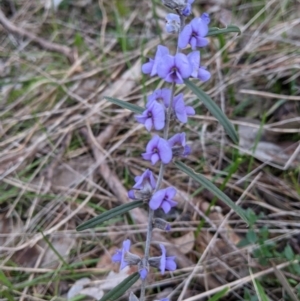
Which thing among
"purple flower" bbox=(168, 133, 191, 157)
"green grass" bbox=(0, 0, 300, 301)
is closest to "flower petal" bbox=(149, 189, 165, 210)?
"purple flower" bbox=(168, 133, 191, 157)

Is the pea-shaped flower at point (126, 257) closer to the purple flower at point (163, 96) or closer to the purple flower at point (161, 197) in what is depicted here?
the purple flower at point (161, 197)

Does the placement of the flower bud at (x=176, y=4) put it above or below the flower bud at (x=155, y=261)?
above

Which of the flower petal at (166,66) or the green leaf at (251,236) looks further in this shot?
the green leaf at (251,236)

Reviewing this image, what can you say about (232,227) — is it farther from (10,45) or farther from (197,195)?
(10,45)

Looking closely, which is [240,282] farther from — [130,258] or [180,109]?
[180,109]

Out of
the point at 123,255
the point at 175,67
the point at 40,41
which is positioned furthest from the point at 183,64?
the point at 40,41

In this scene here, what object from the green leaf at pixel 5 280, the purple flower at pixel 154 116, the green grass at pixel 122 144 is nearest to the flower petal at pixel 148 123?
the purple flower at pixel 154 116
